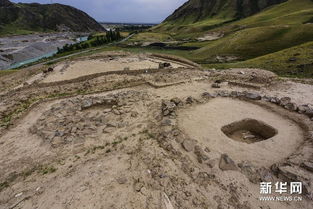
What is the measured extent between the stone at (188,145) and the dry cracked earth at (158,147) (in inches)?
2.1

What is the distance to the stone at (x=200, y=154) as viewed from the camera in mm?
8262

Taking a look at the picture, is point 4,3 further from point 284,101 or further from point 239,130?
point 284,101

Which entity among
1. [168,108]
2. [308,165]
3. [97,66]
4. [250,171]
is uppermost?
[97,66]

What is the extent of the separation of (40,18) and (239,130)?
197546mm

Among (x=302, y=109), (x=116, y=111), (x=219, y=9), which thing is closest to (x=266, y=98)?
(x=302, y=109)

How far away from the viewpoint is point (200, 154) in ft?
27.9

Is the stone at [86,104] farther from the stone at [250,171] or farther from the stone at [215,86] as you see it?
the stone at [250,171]

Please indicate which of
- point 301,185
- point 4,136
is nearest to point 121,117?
point 4,136

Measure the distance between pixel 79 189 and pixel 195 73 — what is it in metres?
18.1

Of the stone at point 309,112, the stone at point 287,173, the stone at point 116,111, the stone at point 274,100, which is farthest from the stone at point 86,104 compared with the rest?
the stone at point 309,112

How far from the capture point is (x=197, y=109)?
1295 cm

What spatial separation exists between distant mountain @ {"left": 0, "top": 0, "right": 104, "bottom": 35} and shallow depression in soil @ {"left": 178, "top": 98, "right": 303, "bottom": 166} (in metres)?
157

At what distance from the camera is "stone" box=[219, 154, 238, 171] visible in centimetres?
767

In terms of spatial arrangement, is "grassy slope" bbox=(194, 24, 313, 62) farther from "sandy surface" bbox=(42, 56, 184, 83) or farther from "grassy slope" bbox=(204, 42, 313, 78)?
"sandy surface" bbox=(42, 56, 184, 83)
